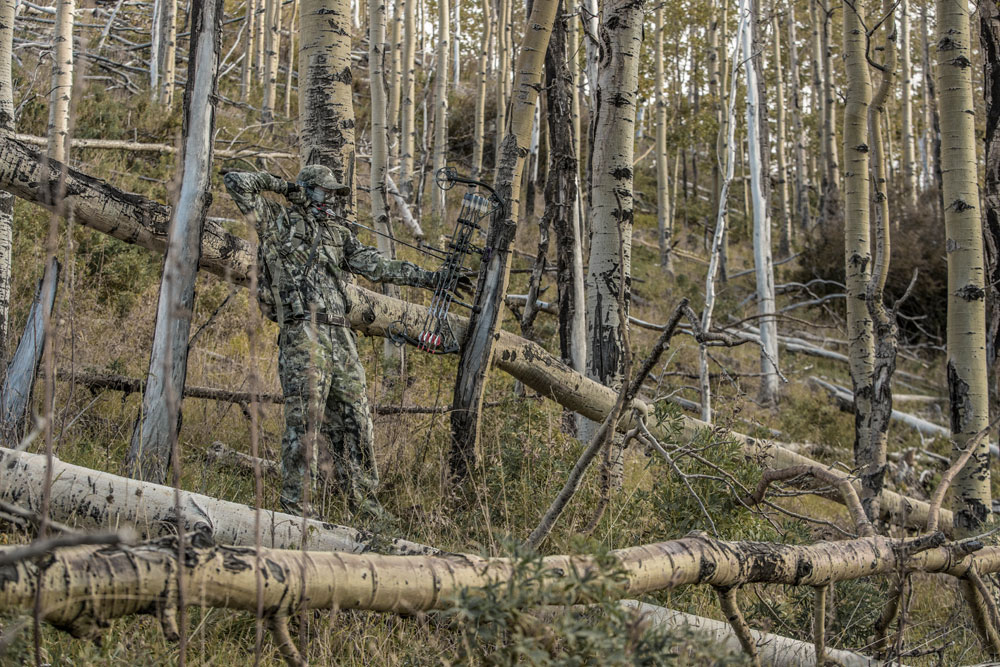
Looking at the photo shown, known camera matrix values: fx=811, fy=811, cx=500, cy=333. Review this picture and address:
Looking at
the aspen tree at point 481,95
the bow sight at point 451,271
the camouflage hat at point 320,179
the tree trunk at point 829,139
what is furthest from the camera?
the tree trunk at point 829,139

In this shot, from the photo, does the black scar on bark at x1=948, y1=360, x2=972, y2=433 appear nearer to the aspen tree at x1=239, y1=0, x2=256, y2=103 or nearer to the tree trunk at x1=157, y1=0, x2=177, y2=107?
the tree trunk at x1=157, y1=0, x2=177, y2=107

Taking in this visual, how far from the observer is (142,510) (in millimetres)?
3432

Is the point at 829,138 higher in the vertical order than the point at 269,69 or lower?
higher

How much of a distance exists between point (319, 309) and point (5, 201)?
2451 millimetres

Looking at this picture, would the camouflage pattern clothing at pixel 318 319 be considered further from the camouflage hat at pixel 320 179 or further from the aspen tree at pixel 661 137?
the aspen tree at pixel 661 137

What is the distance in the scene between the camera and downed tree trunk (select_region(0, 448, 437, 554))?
3.42 metres

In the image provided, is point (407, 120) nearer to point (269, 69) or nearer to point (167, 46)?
point (269, 69)

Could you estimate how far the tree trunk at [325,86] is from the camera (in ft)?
16.7

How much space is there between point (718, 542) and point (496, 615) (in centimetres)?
99

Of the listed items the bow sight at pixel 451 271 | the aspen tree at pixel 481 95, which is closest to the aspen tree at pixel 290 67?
the aspen tree at pixel 481 95

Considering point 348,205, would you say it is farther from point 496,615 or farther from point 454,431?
point 496,615

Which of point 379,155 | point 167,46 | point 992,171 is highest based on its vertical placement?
point 167,46

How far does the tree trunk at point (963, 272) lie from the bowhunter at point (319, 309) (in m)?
3.10

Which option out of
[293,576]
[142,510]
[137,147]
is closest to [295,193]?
[142,510]
